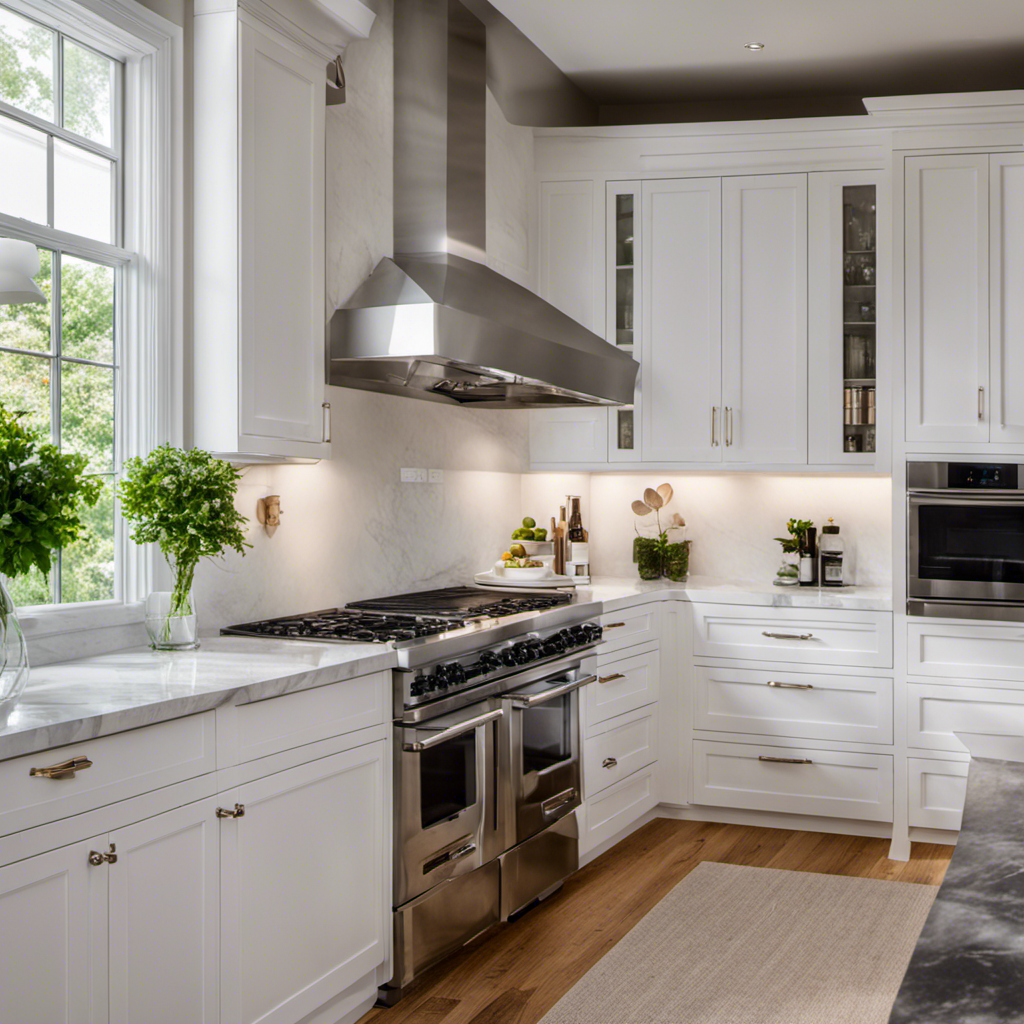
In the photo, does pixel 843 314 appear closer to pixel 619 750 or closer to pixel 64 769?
pixel 619 750

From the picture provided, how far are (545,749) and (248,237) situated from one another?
178 centimetres

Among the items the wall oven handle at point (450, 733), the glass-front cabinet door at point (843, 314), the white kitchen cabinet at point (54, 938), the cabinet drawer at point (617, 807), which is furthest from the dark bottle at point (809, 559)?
the white kitchen cabinet at point (54, 938)

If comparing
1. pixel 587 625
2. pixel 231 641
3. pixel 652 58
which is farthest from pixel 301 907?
pixel 652 58

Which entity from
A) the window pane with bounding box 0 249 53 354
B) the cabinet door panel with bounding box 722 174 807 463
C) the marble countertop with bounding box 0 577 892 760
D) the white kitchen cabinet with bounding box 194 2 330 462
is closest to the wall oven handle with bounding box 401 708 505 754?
the marble countertop with bounding box 0 577 892 760

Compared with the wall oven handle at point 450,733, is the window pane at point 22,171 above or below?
above

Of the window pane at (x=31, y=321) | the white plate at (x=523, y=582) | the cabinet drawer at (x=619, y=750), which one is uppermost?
the window pane at (x=31, y=321)

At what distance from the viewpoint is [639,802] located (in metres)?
4.21

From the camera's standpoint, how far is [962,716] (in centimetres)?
400

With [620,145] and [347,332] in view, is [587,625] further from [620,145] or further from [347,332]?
[620,145]

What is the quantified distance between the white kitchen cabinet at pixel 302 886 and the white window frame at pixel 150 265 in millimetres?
676

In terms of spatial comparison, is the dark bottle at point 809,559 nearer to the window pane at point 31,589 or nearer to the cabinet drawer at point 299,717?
the cabinet drawer at point 299,717

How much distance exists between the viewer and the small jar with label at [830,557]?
15.3ft

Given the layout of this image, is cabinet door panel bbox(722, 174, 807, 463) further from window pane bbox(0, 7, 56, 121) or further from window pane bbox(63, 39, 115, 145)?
window pane bbox(0, 7, 56, 121)

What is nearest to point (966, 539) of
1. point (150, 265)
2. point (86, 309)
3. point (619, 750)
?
point (619, 750)
